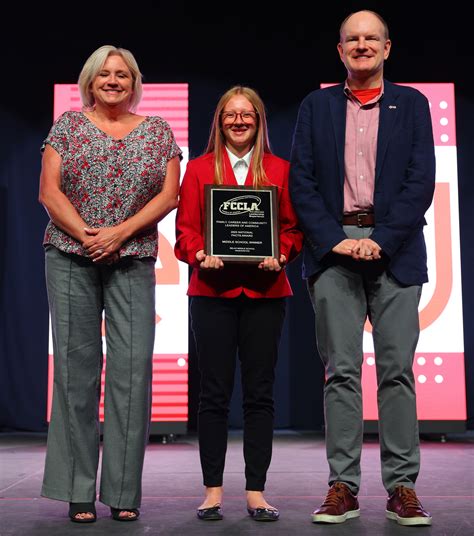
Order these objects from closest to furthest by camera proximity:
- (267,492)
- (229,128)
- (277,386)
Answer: (229,128) < (267,492) < (277,386)

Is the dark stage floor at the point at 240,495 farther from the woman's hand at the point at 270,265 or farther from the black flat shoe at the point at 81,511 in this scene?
the woman's hand at the point at 270,265

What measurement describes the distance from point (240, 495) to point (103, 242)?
1.04 meters

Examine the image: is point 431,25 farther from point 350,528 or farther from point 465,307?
point 350,528

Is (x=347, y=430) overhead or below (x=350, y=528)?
overhead

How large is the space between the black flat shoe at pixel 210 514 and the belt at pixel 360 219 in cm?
93

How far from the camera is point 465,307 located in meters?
4.93

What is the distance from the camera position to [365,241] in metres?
2.13

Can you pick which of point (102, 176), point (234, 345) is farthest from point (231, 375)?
point (102, 176)

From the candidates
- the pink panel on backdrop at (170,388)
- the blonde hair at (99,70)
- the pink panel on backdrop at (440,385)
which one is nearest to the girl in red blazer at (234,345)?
the blonde hair at (99,70)

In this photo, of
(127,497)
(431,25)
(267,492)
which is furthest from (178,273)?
(431,25)

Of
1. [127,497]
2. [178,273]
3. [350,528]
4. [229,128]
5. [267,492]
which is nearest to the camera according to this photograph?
[350,528]

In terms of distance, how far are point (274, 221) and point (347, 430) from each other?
2.17 feet

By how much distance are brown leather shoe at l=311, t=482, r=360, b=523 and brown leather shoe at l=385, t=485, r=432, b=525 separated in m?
0.10

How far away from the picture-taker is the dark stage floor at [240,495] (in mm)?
1988
